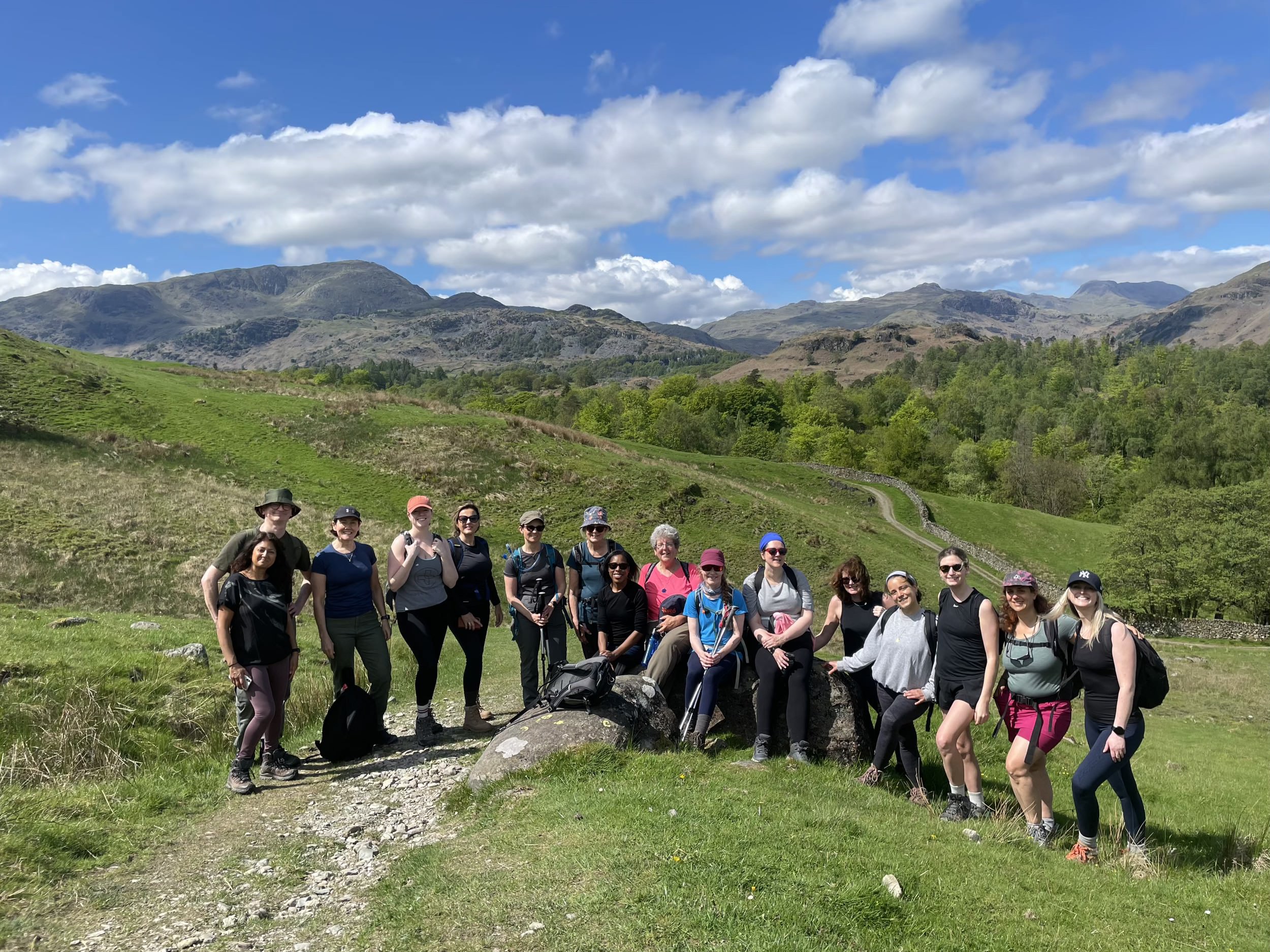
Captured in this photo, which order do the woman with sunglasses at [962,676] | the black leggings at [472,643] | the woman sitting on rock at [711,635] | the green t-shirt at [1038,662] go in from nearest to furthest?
the green t-shirt at [1038,662] < the woman with sunglasses at [962,676] < the woman sitting on rock at [711,635] < the black leggings at [472,643]

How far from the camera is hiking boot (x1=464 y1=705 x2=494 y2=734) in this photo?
9875mm

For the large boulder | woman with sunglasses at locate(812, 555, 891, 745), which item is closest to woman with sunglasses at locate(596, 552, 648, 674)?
the large boulder

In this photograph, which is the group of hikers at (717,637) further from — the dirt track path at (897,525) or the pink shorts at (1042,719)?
the dirt track path at (897,525)

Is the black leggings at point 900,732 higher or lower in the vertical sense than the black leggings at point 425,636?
lower

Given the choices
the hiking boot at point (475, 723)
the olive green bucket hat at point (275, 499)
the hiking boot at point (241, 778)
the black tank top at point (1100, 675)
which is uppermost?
the olive green bucket hat at point (275, 499)

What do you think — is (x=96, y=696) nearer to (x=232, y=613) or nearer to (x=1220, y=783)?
(x=232, y=613)

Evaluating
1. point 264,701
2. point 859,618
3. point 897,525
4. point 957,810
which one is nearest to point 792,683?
point 859,618

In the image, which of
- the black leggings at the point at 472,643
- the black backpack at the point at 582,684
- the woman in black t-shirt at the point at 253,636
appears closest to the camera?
the woman in black t-shirt at the point at 253,636

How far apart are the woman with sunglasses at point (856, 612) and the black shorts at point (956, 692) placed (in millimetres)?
930

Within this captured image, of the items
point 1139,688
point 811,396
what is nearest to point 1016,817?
point 1139,688

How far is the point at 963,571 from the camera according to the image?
25.1ft

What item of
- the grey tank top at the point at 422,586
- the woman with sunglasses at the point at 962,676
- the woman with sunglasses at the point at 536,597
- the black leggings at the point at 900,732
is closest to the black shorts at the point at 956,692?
the woman with sunglasses at the point at 962,676

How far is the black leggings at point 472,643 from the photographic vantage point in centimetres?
948

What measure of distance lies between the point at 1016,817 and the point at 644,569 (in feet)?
16.5
